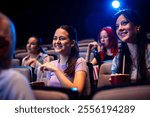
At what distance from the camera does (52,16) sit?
615cm

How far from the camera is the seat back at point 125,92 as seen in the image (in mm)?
1125

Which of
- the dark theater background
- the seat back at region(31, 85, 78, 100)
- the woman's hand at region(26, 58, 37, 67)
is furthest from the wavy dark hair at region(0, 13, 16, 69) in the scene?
the dark theater background

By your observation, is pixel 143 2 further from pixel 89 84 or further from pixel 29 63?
pixel 89 84

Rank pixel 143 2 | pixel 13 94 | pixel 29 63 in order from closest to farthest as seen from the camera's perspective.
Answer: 1. pixel 13 94
2. pixel 29 63
3. pixel 143 2

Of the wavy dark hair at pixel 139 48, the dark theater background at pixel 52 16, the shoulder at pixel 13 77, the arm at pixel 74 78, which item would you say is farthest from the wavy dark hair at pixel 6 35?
the dark theater background at pixel 52 16

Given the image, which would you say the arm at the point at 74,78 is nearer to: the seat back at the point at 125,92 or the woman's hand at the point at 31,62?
the seat back at the point at 125,92

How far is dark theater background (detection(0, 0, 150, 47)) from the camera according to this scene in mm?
5594

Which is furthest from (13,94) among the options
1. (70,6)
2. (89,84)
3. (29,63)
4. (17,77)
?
(70,6)

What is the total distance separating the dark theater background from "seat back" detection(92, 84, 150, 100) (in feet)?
14.2

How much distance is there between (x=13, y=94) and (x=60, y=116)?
14.1 inches

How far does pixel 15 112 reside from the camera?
1.33 m

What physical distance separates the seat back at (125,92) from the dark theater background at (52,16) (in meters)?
4.34

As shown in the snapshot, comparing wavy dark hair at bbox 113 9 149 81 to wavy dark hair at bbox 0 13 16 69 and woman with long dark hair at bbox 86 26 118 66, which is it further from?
woman with long dark hair at bbox 86 26 118 66

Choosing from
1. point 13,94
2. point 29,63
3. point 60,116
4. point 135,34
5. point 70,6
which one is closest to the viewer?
point 13,94
